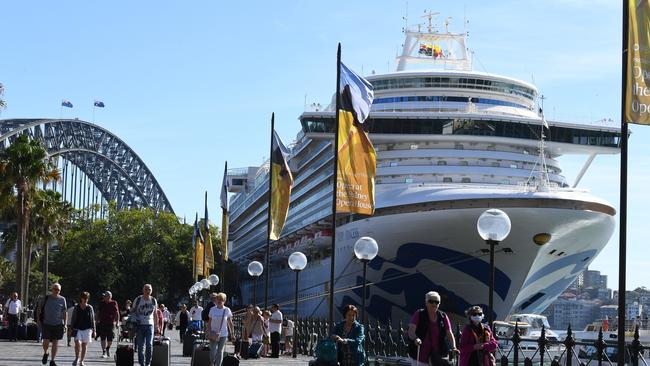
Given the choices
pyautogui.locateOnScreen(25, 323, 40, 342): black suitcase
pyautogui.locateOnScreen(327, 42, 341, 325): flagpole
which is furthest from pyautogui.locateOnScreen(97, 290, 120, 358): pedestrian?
pyautogui.locateOnScreen(25, 323, 40, 342): black suitcase

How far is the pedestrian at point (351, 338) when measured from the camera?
16469 millimetres

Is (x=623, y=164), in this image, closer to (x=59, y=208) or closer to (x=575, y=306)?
(x=59, y=208)

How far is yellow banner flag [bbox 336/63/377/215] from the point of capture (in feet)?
76.5

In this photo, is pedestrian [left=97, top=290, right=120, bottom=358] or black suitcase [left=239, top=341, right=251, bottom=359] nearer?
pedestrian [left=97, top=290, right=120, bottom=358]

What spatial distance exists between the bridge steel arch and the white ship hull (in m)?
87.0

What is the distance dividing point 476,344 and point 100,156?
142 m

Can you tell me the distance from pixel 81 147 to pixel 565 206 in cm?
11332

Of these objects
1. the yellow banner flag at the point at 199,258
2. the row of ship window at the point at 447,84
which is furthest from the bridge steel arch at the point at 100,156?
the row of ship window at the point at 447,84

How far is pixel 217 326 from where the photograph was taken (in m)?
20.4

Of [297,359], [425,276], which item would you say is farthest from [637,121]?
[425,276]

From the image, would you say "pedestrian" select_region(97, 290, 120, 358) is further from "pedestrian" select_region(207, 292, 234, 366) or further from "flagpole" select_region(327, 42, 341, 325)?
"pedestrian" select_region(207, 292, 234, 366)

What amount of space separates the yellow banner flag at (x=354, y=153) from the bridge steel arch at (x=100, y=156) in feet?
346

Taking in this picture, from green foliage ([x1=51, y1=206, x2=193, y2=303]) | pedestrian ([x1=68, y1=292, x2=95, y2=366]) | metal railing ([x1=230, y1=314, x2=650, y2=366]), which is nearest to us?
metal railing ([x1=230, y1=314, x2=650, y2=366])

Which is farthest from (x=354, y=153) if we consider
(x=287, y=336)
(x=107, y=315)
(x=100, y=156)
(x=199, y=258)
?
(x=100, y=156)
